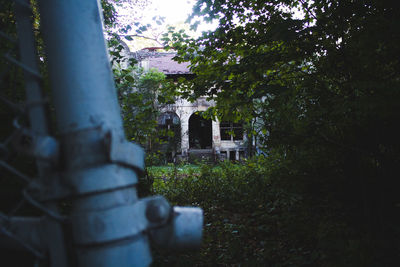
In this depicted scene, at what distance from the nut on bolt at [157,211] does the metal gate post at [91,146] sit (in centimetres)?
3

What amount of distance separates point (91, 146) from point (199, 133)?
24013 mm

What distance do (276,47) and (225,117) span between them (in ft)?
4.24

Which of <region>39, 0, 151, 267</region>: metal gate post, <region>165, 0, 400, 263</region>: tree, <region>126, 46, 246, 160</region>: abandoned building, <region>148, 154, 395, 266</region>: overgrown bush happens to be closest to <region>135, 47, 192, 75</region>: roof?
<region>126, 46, 246, 160</region>: abandoned building

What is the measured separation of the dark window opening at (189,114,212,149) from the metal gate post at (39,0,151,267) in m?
→ 23.4

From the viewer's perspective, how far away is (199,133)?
2455 centimetres

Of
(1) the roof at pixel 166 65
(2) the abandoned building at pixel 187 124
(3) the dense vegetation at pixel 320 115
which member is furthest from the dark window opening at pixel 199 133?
(3) the dense vegetation at pixel 320 115

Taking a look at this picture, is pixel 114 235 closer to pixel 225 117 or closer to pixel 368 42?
pixel 368 42

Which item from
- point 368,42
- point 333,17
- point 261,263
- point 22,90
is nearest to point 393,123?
point 368,42

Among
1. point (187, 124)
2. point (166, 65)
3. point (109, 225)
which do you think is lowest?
point (109, 225)

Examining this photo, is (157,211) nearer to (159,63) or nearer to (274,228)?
(274,228)

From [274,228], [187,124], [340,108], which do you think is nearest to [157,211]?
[340,108]

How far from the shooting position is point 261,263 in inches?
129

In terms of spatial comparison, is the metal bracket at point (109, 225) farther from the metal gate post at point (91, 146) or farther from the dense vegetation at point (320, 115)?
the dense vegetation at point (320, 115)

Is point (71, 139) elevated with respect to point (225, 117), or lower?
lower
